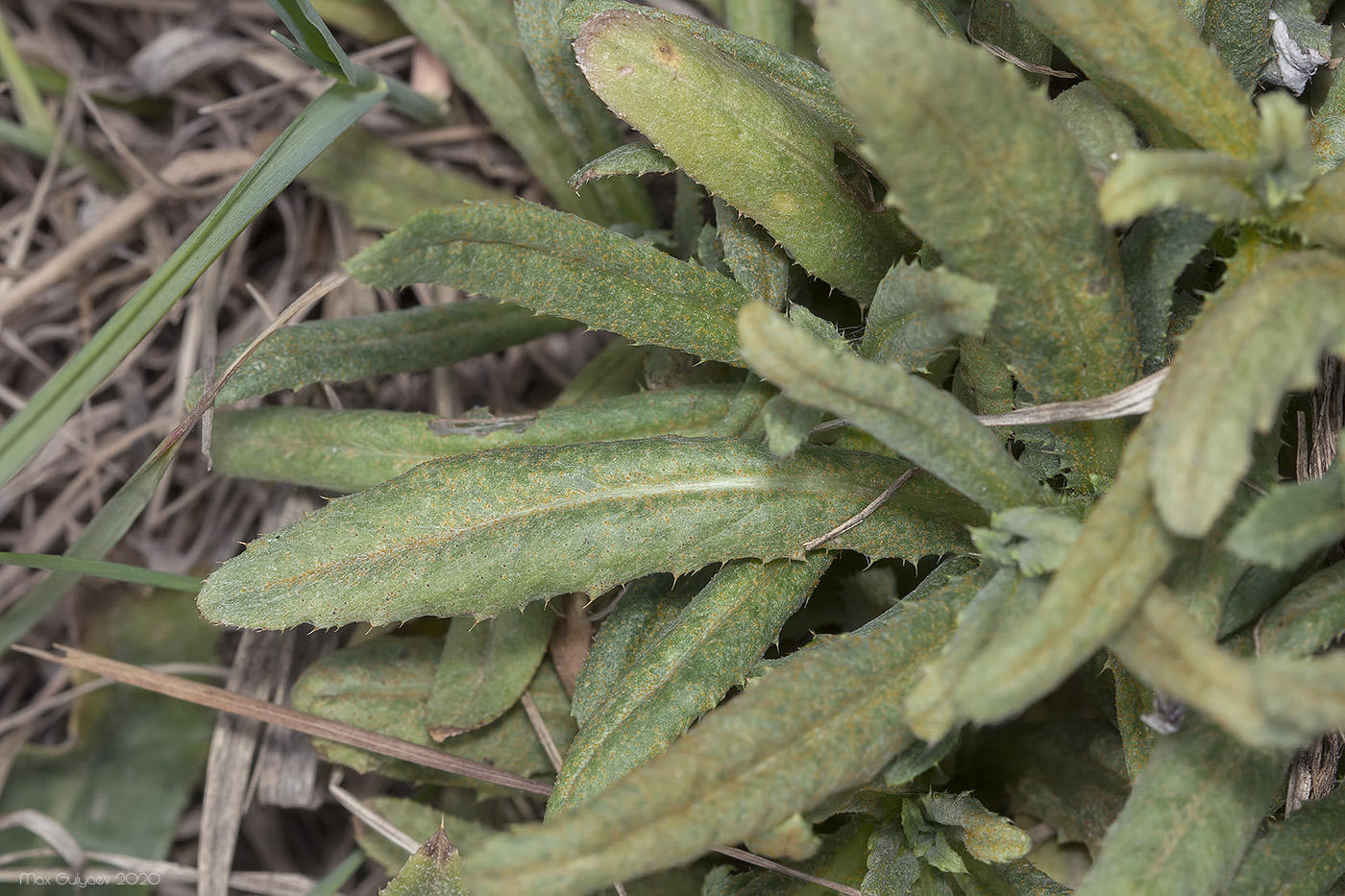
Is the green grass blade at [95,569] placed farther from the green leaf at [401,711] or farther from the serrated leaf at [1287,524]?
the serrated leaf at [1287,524]

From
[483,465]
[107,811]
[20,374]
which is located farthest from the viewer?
[20,374]

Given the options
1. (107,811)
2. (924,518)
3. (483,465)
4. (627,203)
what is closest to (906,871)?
(924,518)

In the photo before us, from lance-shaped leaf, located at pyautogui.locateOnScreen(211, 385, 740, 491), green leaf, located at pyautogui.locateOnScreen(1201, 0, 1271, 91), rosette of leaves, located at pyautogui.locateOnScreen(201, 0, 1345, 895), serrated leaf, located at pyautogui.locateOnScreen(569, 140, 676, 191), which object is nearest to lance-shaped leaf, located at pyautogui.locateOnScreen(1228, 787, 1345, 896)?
rosette of leaves, located at pyautogui.locateOnScreen(201, 0, 1345, 895)

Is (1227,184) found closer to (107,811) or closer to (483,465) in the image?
(483,465)

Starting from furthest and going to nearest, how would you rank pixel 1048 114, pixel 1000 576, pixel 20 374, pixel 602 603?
1. pixel 20 374
2. pixel 602 603
3. pixel 1000 576
4. pixel 1048 114

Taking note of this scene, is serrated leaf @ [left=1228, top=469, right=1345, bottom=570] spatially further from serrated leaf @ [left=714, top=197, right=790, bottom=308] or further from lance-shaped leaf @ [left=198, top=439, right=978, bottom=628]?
serrated leaf @ [left=714, top=197, right=790, bottom=308]

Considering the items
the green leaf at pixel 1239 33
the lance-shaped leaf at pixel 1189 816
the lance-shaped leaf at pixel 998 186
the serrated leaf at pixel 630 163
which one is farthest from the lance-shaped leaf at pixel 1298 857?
the serrated leaf at pixel 630 163

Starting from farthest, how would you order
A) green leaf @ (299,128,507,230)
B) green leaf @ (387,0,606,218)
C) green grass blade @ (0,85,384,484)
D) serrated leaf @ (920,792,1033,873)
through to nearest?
green leaf @ (299,128,507,230), green leaf @ (387,0,606,218), green grass blade @ (0,85,384,484), serrated leaf @ (920,792,1033,873)
